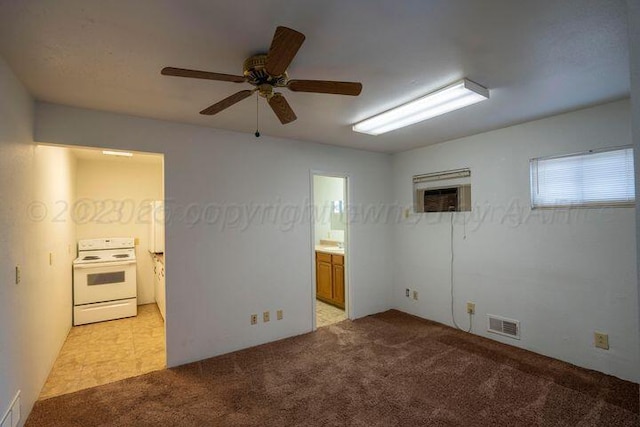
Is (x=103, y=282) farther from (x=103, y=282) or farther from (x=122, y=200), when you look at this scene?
(x=122, y=200)

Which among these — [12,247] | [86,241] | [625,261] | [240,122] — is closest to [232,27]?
[240,122]

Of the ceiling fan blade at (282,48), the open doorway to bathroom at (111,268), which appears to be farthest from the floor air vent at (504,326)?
the open doorway to bathroom at (111,268)

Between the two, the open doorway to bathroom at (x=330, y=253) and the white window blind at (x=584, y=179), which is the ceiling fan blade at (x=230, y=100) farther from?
the white window blind at (x=584, y=179)

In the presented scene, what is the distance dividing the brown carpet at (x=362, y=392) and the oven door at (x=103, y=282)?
2171 mm

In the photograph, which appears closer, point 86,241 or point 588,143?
point 588,143

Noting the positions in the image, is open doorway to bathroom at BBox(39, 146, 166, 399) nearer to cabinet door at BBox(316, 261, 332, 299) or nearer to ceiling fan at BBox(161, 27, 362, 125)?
ceiling fan at BBox(161, 27, 362, 125)

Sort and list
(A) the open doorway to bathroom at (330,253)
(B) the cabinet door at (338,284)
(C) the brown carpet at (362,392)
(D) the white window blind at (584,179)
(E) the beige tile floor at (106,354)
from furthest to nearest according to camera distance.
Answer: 1. (B) the cabinet door at (338,284)
2. (A) the open doorway to bathroom at (330,253)
3. (E) the beige tile floor at (106,354)
4. (D) the white window blind at (584,179)
5. (C) the brown carpet at (362,392)

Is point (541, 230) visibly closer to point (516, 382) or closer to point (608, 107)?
point (608, 107)

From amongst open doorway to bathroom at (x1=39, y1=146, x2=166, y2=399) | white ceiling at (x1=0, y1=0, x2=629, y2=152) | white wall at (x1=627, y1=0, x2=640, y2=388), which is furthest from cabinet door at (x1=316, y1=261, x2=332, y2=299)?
white wall at (x1=627, y1=0, x2=640, y2=388)

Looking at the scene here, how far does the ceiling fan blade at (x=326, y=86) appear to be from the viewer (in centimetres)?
170

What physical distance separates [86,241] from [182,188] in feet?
9.10

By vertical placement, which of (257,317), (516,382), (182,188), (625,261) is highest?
(182,188)

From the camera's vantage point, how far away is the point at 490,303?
3617mm

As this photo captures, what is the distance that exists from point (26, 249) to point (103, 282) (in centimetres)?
240
